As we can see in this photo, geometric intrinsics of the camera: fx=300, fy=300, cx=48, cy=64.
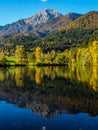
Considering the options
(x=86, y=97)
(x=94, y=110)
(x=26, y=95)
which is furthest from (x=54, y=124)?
(x=26, y=95)

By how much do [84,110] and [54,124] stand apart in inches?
346

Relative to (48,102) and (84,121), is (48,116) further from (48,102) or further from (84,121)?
(48,102)

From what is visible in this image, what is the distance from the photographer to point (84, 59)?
193875 mm

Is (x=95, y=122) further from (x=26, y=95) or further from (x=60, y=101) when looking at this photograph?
(x=26, y=95)

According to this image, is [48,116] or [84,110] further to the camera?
[84,110]

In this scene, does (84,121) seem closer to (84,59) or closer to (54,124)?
(54,124)

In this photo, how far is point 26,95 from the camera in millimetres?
52719

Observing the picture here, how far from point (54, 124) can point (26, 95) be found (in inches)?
894

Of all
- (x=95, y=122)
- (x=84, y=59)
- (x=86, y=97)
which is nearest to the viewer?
(x=95, y=122)

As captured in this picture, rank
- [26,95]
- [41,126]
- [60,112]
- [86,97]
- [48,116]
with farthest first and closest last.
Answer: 1. [26,95]
2. [86,97]
3. [60,112]
4. [48,116]
5. [41,126]

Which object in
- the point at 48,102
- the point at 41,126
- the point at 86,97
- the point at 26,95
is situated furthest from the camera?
the point at 26,95

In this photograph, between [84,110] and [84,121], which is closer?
[84,121]

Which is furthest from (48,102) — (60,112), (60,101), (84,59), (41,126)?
(84,59)

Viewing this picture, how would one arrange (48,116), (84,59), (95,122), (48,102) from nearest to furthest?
1. (95,122)
2. (48,116)
3. (48,102)
4. (84,59)
